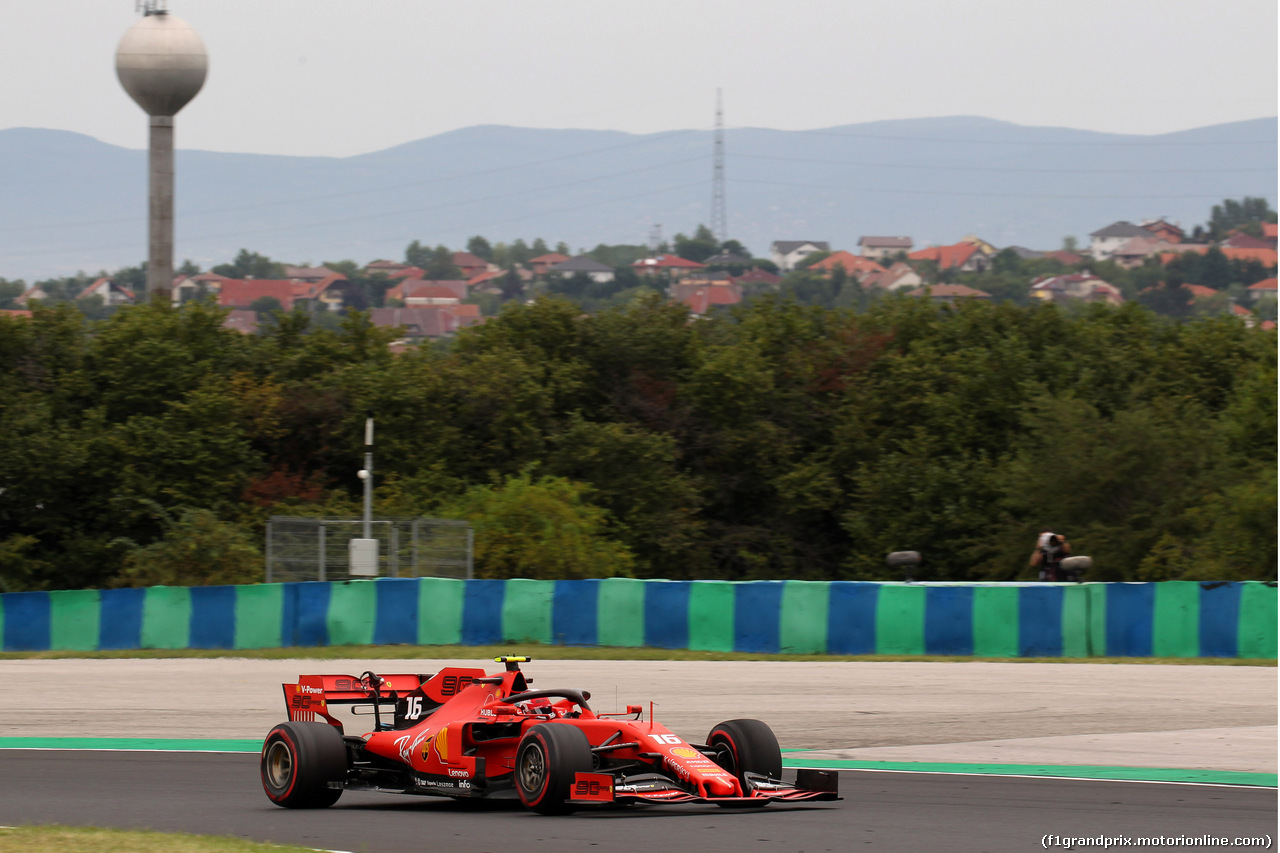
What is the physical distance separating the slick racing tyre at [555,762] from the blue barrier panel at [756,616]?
13.9 metres

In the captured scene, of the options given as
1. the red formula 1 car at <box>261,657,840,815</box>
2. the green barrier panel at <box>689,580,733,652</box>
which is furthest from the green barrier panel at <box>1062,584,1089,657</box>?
the red formula 1 car at <box>261,657,840,815</box>

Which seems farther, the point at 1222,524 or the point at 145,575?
the point at 1222,524

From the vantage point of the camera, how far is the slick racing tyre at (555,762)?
962 centimetres

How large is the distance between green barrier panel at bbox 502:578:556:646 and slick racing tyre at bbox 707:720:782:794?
1420cm

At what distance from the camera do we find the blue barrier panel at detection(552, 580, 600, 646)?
24.3m

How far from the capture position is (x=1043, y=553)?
80.4 feet

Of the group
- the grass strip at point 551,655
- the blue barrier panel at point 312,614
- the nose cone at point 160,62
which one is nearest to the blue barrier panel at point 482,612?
the grass strip at point 551,655

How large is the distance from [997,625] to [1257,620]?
3.47 m

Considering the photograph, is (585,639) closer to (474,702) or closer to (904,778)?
(904,778)

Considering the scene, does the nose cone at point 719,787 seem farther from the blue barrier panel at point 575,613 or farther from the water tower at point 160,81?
the water tower at point 160,81

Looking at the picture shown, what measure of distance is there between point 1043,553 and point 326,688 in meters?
15.8

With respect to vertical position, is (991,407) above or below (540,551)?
above

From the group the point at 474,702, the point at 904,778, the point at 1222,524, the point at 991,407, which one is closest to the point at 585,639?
the point at 904,778

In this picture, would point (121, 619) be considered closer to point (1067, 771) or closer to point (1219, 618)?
point (1219, 618)
